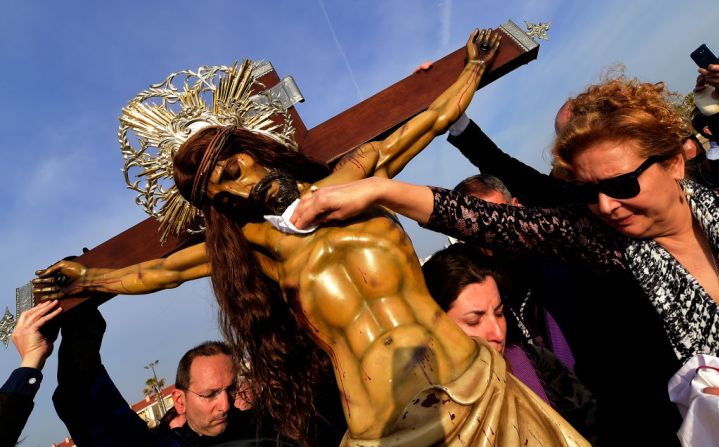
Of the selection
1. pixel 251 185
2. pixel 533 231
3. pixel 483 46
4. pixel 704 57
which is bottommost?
pixel 533 231

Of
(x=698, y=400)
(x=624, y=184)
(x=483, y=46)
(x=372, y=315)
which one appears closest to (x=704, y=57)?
(x=624, y=184)

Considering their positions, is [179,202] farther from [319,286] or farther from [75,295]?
[319,286]

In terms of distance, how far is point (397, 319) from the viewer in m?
1.92

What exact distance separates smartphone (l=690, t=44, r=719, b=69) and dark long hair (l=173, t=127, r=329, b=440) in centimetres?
179

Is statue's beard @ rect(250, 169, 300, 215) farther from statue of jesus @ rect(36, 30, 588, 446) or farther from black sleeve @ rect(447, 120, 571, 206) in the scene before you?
black sleeve @ rect(447, 120, 571, 206)

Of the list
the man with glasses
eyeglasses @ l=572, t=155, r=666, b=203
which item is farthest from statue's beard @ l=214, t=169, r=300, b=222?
eyeglasses @ l=572, t=155, r=666, b=203

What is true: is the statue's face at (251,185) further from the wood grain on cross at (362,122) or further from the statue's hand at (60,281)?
the statue's hand at (60,281)

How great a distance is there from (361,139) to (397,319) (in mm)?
1219

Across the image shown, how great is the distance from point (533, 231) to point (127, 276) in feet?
6.93

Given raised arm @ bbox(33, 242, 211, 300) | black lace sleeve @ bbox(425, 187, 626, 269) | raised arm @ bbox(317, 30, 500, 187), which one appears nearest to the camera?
black lace sleeve @ bbox(425, 187, 626, 269)

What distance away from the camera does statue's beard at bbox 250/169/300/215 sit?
7.32 feet

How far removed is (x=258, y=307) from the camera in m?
2.47

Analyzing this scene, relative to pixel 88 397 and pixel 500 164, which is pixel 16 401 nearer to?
pixel 88 397

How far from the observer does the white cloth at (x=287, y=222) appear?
6.93 ft
